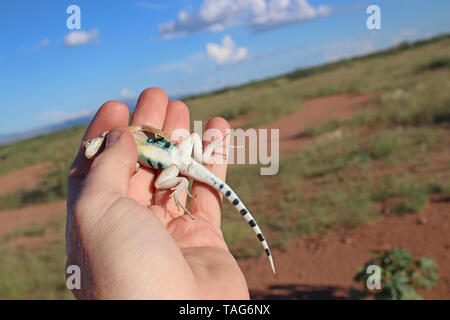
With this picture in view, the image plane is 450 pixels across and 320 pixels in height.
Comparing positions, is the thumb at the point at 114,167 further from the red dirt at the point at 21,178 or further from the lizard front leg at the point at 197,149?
the red dirt at the point at 21,178

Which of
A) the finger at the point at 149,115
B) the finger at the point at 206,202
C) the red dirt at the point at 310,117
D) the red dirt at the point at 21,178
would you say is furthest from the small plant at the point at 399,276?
the red dirt at the point at 21,178

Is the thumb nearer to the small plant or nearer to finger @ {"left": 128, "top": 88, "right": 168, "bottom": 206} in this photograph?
finger @ {"left": 128, "top": 88, "right": 168, "bottom": 206}

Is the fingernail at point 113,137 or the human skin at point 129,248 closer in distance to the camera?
the human skin at point 129,248

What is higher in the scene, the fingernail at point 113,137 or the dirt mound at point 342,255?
the fingernail at point 113,137

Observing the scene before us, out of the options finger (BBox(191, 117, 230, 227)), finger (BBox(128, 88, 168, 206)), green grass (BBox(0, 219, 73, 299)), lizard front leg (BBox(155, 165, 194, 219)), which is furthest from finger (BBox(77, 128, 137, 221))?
green grass (BBox(0, 219, 73, 299))

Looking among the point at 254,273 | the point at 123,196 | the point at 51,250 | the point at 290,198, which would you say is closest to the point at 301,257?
the point at 254,273

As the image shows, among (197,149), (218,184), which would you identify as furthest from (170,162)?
(218,184)
